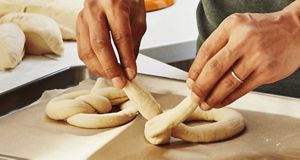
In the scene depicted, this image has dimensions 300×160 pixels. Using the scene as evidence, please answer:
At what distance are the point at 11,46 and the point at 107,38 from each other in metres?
0.44

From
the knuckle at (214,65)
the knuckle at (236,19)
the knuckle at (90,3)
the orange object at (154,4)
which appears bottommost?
the orange object at (154,4)

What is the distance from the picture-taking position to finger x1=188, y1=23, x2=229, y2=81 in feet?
2.31

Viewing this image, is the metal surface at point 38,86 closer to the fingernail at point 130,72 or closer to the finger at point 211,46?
the fingernail at point 130,72

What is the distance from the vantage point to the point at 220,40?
2.32ft

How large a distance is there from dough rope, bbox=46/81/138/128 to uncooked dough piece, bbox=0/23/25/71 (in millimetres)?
248

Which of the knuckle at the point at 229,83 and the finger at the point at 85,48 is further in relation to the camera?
the finger at the point at 85,48

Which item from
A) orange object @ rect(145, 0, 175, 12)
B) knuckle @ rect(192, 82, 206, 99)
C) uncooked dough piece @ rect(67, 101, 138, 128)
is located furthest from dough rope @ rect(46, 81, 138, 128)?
orange object @ rect(145, 0, 175, 12)

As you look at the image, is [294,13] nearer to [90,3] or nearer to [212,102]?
[212,102]

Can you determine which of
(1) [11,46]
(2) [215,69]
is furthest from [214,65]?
(1) [11,46]

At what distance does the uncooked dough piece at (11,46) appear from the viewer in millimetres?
1192

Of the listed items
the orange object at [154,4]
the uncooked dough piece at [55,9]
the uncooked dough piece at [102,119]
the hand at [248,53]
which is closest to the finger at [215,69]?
the hand at [248,53]

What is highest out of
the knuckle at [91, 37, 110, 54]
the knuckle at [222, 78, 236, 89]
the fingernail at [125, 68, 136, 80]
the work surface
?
the knuckle at [91, 37, 110, 54]

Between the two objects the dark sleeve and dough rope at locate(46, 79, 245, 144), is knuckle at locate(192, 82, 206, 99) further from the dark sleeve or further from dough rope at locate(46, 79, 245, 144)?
the dark sleeve

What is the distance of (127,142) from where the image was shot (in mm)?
868
